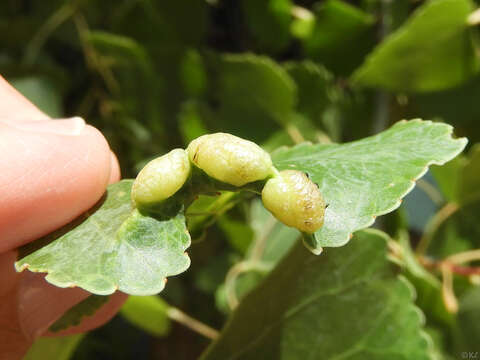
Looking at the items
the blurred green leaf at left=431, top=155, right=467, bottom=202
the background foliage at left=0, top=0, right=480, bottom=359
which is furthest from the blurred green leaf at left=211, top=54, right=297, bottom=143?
the blurred green leaf at left=431, top=155, right=467, bottom=202

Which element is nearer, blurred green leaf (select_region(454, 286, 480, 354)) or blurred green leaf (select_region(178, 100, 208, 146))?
blurred green leaf (select_region(454, 286, 480, 354))

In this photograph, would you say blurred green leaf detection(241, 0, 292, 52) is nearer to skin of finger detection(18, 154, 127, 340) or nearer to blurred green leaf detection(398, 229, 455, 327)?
blurred green leaf detection(398, 229, 455, 327)

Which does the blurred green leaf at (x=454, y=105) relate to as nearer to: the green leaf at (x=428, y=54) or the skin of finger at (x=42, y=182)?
the green leaf at (x=428, y=54)

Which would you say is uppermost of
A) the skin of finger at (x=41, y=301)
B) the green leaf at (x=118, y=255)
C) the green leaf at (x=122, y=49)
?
the green leaf at (x=118, y=255)

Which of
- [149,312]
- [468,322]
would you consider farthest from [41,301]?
[468,322]

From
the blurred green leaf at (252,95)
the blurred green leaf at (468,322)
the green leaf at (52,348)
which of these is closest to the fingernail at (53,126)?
the green leaf at (52,348)

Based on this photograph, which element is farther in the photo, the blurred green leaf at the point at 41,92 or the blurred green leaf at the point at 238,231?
the blurred green leaf at the point at 41,92

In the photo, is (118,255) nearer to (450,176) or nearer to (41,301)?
(41,301)

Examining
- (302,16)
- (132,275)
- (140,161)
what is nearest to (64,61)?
(140,161)
